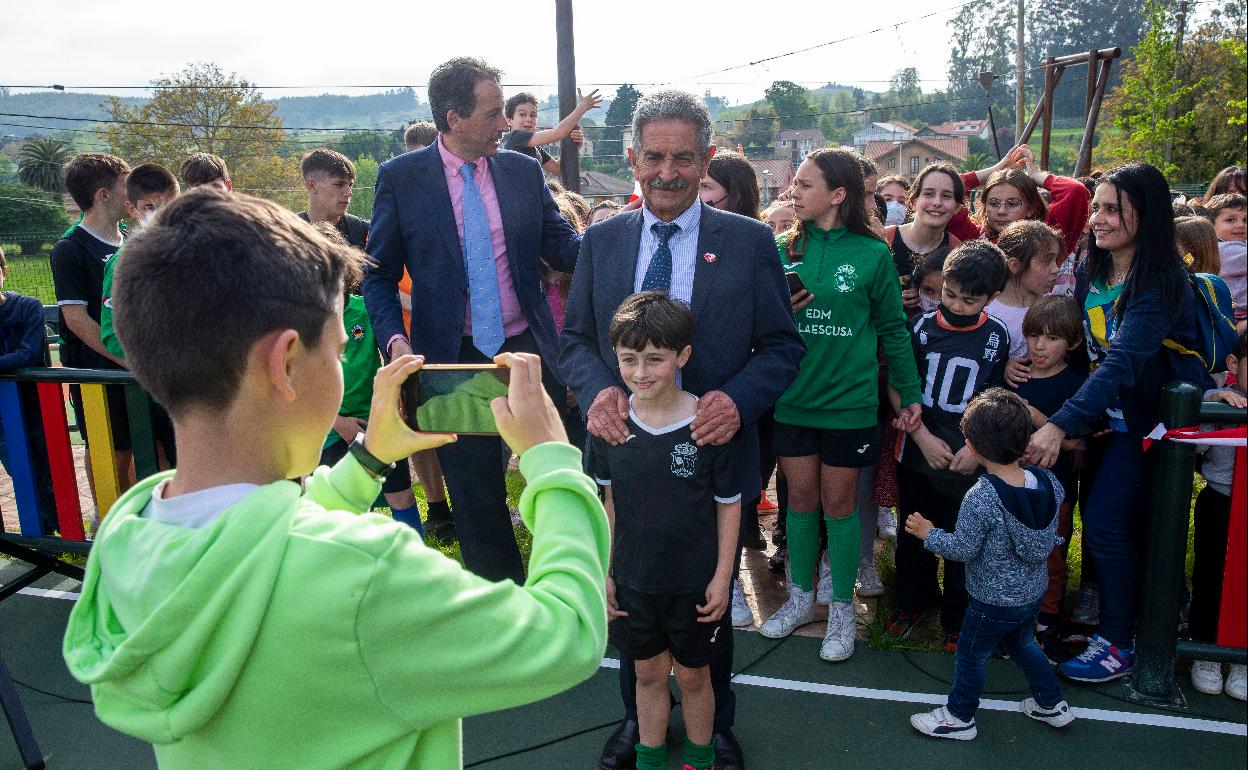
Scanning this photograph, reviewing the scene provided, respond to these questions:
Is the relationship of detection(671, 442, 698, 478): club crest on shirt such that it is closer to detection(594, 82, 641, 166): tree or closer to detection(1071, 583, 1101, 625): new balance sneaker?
detection(1071, 583, 1101, 625): new balance sneaker

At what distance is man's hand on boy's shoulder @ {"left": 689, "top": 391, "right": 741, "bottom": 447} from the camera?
272 cm

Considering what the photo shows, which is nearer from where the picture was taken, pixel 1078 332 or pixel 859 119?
pixel 1078 332

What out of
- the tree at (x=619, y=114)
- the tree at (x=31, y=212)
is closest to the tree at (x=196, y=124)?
the tree at (x=31, y=212)

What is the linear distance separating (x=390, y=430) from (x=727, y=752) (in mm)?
2092

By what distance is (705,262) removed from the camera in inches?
116

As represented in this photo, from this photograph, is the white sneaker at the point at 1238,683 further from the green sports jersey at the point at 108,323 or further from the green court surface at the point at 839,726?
the green sports jersey at the point at 108,323

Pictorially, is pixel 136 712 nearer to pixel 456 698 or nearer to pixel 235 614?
pixel 235 614

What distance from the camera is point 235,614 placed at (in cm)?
111

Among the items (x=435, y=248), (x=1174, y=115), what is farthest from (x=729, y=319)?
(x=1174, y=115)

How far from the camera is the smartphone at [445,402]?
156 centimetres

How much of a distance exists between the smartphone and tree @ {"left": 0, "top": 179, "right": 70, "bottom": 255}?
58.3 meters

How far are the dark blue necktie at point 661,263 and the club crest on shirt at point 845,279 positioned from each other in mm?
1009

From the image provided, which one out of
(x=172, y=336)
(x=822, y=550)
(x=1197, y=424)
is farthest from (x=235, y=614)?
(x=822, y=550)

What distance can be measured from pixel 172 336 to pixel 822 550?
3.89m
